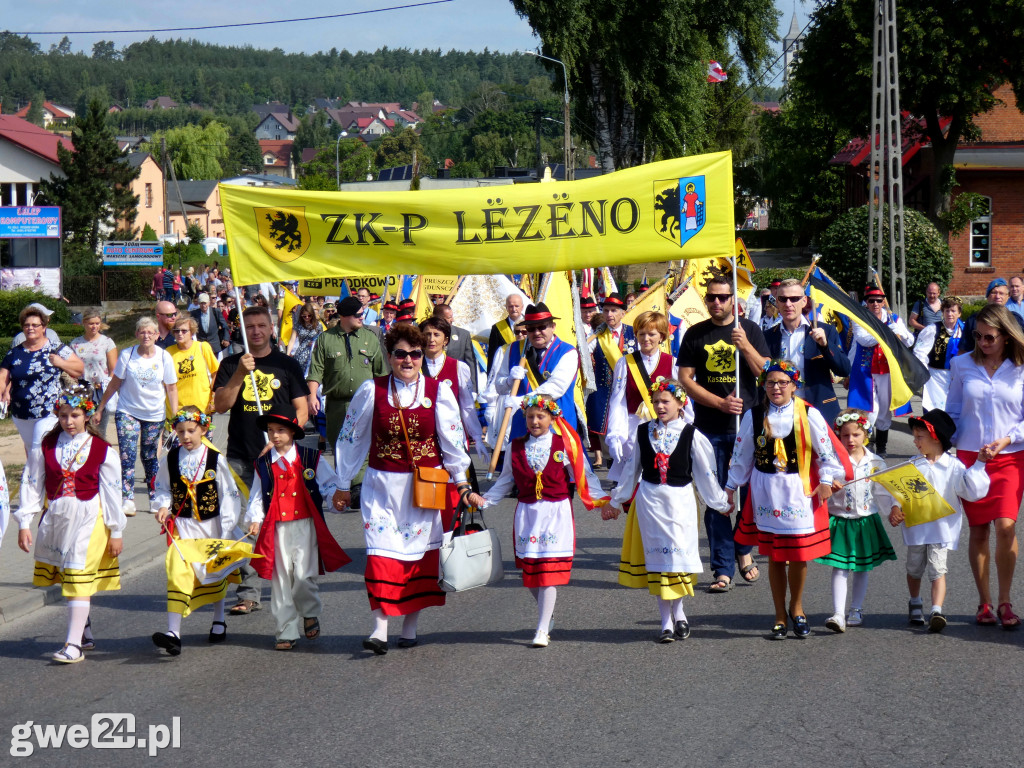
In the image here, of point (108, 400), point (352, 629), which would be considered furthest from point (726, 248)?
point (108, 400)

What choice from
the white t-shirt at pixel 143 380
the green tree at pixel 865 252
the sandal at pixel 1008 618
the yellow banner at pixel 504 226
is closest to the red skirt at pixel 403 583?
the yellow banner at pixel 504 226

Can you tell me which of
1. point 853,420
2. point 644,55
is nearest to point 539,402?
point 853,420

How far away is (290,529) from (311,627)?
59 centimetres

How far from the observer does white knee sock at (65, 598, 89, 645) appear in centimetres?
698

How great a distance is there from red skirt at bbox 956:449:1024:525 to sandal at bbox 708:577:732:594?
1656mm

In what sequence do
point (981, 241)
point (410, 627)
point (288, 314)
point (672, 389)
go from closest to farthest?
1. point (410, 627)
2. point (672, 389)
3. point (288, 314)
4. point (981, 241)

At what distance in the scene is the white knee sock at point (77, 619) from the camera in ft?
22.9

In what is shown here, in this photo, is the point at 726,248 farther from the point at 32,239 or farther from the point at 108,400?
the point at 32,239

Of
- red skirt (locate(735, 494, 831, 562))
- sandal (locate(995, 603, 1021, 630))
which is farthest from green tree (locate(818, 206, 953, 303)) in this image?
red skirt (locate(735, 494, 831, 562))

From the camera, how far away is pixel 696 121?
121 feet

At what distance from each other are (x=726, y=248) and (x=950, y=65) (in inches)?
1135

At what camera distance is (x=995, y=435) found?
287 inches

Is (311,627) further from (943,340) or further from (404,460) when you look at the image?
(943,340)

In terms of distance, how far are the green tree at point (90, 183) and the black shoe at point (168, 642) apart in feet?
179
